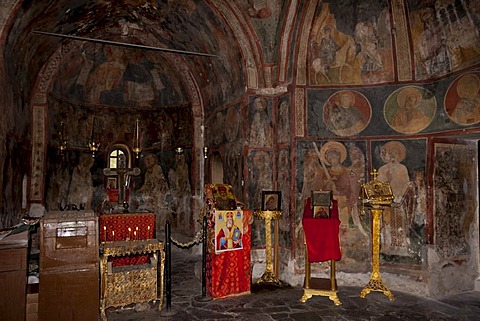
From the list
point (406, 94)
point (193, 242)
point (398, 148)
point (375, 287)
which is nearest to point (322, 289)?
point (375, 287)

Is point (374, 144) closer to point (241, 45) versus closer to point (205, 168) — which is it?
point (241, 45)

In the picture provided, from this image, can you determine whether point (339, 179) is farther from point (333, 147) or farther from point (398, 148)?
point (398, 148)

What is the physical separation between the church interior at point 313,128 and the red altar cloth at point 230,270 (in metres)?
0.08

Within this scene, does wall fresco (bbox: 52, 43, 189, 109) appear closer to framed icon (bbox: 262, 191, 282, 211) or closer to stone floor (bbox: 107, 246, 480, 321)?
framed icon (bbox: 262, 191, 282, 211)

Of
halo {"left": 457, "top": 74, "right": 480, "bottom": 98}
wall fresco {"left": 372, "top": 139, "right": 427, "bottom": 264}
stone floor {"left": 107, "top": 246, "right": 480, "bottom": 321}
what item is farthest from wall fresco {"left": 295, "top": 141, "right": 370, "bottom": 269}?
halo {"left": 457, "top": 74, "right": 480, "bottom": 98}

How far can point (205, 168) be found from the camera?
39.9 ft

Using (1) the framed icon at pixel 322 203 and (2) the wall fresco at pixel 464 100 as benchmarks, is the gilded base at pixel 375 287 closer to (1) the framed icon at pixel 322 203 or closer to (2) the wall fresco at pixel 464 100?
(1) the framed icon at pixel 322 203

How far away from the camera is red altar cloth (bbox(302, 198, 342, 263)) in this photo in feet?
22.2

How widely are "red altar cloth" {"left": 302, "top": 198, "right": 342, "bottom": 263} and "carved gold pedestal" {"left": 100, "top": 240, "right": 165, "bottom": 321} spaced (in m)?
2.80

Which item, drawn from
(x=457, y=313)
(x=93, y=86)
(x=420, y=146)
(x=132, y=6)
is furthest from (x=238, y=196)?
(x=93, y=86)

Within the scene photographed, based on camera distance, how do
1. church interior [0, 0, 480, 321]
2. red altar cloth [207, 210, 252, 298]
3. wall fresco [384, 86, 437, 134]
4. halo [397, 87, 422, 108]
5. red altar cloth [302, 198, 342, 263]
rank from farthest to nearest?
halo [397, 87, 422, 108], wall fresco [384, 86, 437, 134], church interior [0, 0, 480, 321], red altar cloth [207, 210, 252, 298], red altar cloth [302, 198, 342, 263]

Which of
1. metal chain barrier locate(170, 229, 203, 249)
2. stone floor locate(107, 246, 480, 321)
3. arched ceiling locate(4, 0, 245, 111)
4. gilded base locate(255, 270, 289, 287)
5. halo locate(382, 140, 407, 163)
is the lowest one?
stone floor locate(107, 246, 480, 321)

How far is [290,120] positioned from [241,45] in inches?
95.6

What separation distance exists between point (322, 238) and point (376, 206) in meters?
1.32
